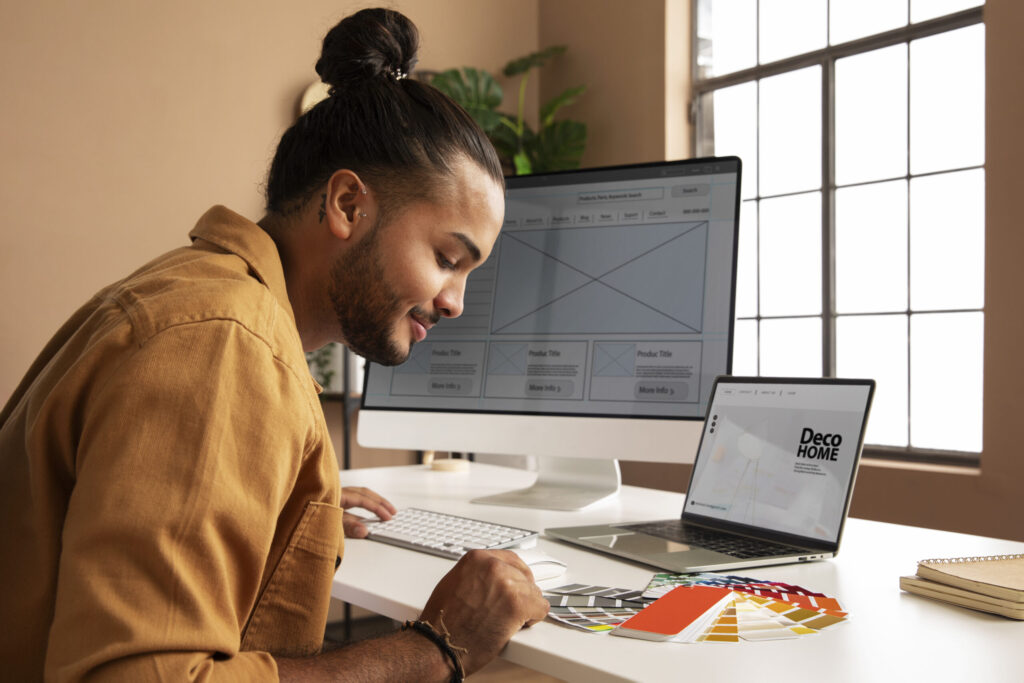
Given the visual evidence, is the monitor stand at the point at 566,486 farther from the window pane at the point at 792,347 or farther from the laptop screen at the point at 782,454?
the window pane at the point at 792,347

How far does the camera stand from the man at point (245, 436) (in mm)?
636

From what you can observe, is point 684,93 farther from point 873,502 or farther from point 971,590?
point 971,590

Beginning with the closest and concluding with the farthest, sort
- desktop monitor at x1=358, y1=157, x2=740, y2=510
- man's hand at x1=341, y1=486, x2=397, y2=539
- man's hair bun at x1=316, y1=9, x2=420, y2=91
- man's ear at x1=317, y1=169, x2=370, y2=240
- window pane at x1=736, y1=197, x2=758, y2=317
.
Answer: man's ear at x1=317, y1=169, x2=370, y2=240
man's hair bun at x1=316, y1=9, x2=420, y2=91
man's hand at x1=341, y1=486, x2=397, y2=539
desktop monitor at x1=358, y1=157, x2=740, y2=510
window pane at x1=736, y1=197, x2=758, y2=317

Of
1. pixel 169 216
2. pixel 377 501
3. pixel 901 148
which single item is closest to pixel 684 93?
pixel 901 148

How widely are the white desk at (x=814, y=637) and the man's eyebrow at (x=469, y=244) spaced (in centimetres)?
38

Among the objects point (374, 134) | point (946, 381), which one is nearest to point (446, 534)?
point (374, 134)

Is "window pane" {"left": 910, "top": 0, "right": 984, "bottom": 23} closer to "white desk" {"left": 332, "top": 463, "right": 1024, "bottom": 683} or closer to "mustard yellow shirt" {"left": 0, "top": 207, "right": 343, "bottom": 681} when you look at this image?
"white desk" {"left": 332, "top": 463, "right": 1024, "bottom": 683}

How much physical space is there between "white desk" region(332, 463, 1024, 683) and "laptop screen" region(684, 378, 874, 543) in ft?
0.26

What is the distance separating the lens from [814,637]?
0.85m

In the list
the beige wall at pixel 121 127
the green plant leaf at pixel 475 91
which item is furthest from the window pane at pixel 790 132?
the beige wall at pixel 121 127

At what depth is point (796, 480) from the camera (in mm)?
1212

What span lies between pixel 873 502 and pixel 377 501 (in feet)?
7.56

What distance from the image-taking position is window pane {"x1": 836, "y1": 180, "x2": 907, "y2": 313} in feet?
11.1

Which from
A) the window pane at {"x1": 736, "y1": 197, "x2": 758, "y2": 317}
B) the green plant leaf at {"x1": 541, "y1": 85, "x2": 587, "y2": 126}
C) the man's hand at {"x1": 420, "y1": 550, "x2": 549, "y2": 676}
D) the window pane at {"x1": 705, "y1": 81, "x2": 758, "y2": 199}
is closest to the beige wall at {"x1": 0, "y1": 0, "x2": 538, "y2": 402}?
the green plant leaf at {"x1": 541, "y1": 85, "x2": 587, "y2": 126}
